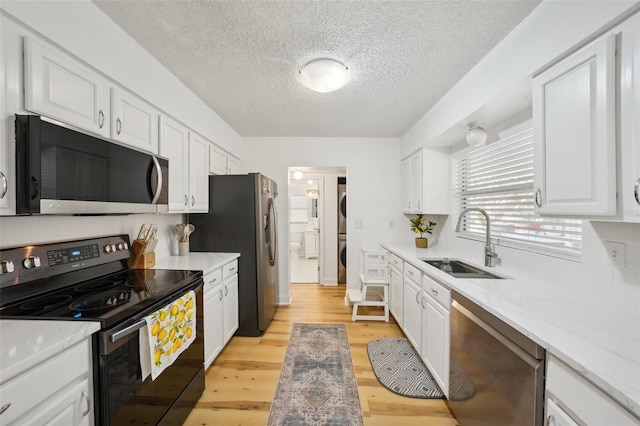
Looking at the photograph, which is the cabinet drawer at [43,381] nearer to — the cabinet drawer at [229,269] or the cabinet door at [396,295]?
the cabinet drawer at [229,269]

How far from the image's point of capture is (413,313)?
93.4 inches

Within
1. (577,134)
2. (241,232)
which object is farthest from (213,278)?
(577,134)

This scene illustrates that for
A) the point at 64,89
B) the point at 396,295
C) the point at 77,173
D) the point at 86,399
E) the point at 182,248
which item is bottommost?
the point at 396,295

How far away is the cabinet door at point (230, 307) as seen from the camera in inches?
95.7

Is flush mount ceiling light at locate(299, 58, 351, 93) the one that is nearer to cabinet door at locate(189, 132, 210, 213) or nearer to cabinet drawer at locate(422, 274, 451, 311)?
cabinet door at locate(189, 132, 210, 213)

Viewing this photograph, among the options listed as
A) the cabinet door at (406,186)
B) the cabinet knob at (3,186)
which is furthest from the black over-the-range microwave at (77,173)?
the cabinet door at (406,186)

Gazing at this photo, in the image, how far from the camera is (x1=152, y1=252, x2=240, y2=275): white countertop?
2057 millimetres

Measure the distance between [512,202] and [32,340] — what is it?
9.39 feet

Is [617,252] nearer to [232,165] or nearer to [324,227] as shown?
[232,165]

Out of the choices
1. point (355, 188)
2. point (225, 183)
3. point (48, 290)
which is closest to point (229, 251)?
point (225, 183)

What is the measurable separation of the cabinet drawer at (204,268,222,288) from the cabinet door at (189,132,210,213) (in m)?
0.64

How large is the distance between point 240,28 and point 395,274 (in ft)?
8.90

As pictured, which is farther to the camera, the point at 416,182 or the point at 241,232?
the point at 416,182

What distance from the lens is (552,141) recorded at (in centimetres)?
123
